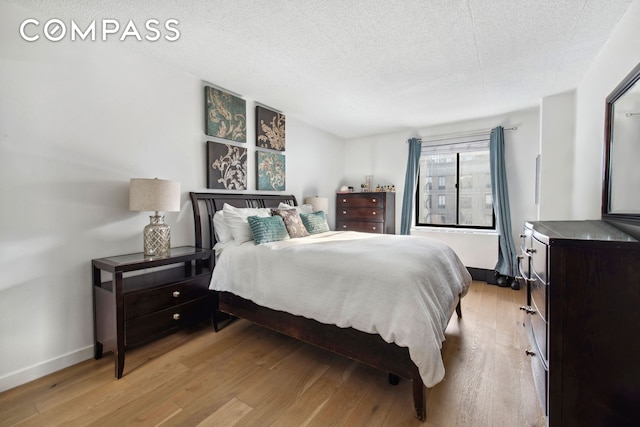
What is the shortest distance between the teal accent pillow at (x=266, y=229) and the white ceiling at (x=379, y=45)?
4.79 ft

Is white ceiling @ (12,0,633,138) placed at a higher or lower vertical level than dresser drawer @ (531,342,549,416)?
higher

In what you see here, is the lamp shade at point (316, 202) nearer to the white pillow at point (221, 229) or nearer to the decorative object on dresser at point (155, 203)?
the white pillow at point (221, 229)

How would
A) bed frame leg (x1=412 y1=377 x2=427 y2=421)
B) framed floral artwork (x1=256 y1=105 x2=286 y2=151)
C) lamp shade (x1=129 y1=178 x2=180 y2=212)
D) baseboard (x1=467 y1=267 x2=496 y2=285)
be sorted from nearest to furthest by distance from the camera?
bed frame leg (x1=412 y1=377 x2=427 y2=421) < lamp shade (x1=129 y1=178 x2=180 y2=212) < framed floral artwork (x1=256 y1=105 x2=286 y2=151) < baseboard (x1=467 y1=267 x2=496 y2=285)

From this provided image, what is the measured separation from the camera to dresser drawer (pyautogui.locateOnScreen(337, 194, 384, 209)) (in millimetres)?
4617

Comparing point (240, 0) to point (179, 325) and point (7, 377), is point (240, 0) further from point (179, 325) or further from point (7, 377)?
point (7, 377)

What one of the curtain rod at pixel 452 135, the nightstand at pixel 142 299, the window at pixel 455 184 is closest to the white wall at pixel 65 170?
the nightstand at pixel 142 299

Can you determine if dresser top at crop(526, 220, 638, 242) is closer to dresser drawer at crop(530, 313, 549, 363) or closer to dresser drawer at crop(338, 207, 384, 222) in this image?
dresser drawer at crop(530, 313, 549, 363)

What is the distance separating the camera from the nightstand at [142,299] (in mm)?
1898

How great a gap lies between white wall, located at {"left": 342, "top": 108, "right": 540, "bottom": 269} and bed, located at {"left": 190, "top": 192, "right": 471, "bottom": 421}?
1865 millimetres

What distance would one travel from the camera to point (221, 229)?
277cm

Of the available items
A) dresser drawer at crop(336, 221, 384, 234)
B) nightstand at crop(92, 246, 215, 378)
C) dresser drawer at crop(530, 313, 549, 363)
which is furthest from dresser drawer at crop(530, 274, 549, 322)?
dresser drawer at crop(336, 221, 384, 234)

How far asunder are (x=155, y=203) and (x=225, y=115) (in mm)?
1402

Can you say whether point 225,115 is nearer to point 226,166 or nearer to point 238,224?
point 226,166

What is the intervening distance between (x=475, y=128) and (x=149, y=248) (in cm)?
461
